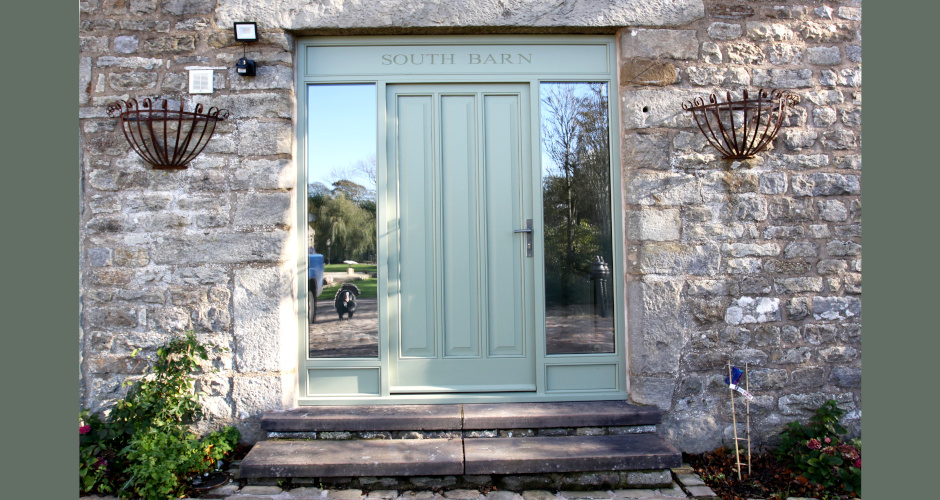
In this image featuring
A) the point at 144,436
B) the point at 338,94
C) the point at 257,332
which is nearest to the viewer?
the point at 144,436

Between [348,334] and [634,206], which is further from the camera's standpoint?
[348,334]

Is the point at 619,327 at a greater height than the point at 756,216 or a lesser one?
lesser

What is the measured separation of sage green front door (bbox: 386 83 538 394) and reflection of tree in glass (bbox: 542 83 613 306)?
0.15 m

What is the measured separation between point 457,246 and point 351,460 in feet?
4.65

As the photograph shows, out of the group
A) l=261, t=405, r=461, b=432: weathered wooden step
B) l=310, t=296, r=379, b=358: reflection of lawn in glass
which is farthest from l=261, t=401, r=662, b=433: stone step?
l=310, t=296, r=379, b=358: reflection of lawn in glass

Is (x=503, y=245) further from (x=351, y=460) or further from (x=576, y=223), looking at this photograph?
(x=351, y=460)

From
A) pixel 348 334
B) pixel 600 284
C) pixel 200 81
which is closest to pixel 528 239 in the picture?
pixel 600 284

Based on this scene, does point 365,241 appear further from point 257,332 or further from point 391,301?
point 257,332

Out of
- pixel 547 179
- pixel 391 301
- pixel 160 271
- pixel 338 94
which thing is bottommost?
pixel 391 301

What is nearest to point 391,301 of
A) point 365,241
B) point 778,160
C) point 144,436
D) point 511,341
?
point 365,241

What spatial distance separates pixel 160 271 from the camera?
3402 mm

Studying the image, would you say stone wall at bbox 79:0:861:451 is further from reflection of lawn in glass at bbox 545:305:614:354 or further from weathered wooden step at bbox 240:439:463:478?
weathered wooden step at bbox 240:439:463:478

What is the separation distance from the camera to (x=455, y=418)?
3.32m

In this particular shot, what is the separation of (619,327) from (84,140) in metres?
3.56
